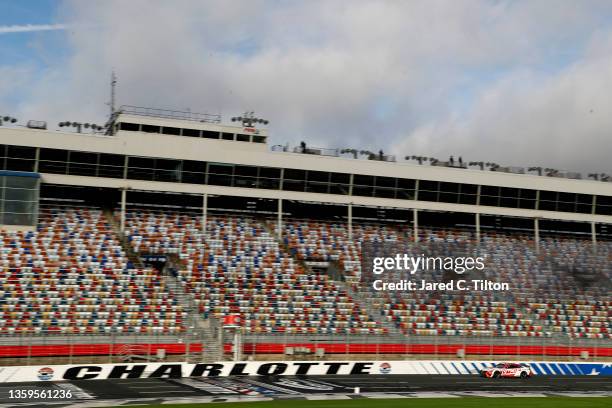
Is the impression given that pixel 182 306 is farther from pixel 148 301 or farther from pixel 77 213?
pixel 77 213

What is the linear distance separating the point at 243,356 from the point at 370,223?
24.2m

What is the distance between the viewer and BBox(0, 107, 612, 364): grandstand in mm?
53812

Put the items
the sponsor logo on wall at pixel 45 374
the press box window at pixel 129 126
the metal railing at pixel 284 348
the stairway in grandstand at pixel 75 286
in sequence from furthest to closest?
1. the press box window at pixel 129 126
2. the stairway in grandstand at pixel 75 286
3. the metal railing at pixel 284 348
4. the sponsor logo on wall at pixel 45 374

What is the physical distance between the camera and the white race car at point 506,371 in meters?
53.9

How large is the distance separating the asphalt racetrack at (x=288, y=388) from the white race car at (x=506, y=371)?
1.90m

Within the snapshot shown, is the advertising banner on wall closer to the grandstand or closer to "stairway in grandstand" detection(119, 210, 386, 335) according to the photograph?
the grandstand

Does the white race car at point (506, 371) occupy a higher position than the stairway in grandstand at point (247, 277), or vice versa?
the stairway in grandstand at point (247, 277)

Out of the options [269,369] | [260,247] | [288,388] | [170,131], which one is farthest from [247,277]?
[288,388]

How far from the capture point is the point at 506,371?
54062mm

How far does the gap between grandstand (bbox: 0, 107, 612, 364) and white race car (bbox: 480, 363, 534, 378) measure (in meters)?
3.80

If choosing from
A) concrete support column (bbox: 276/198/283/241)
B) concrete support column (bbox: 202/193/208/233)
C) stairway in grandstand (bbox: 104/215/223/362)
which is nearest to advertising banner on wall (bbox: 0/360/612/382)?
stairway in grandstand (bbox: 104/215/223/362)

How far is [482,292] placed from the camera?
67000 millimetres

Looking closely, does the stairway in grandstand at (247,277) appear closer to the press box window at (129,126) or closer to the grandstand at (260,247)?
the grandstand at (260,247)

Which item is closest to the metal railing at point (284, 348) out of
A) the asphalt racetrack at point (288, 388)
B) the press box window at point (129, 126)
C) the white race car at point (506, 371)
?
the white race car at point (506, 371)
